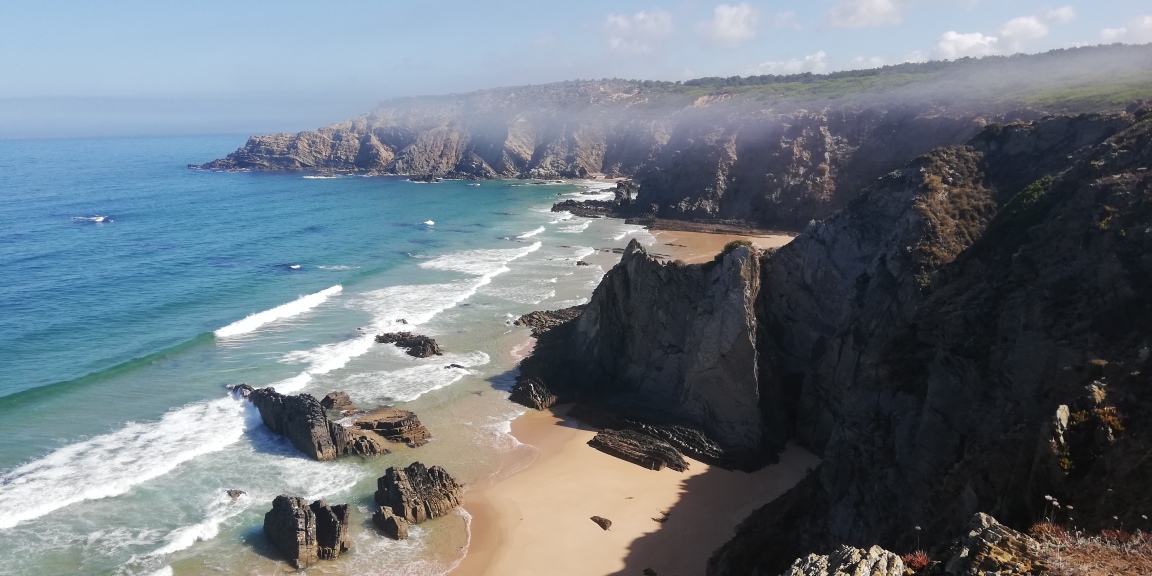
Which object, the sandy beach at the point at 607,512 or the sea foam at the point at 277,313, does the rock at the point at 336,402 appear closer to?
the sandy beach at the point at 607,512

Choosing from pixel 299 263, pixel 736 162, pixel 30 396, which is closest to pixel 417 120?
pixel 736 162

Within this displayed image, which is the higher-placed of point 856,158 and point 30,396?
point 856,158

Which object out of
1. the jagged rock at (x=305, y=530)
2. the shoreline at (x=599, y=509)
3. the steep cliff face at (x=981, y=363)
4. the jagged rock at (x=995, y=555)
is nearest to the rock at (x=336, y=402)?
the shoreline at (x=599, y=509)

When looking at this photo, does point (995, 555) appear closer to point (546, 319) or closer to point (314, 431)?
point (314, 431)

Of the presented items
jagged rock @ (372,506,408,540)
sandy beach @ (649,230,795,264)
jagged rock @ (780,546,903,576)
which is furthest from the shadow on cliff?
sandy beach @ (649,230,795,264)

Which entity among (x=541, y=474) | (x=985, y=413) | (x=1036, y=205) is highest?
(x=1036, y=205)

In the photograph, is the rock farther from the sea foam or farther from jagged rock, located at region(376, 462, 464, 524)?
the sea foam

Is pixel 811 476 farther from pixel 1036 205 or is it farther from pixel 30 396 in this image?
pixel 30 396
